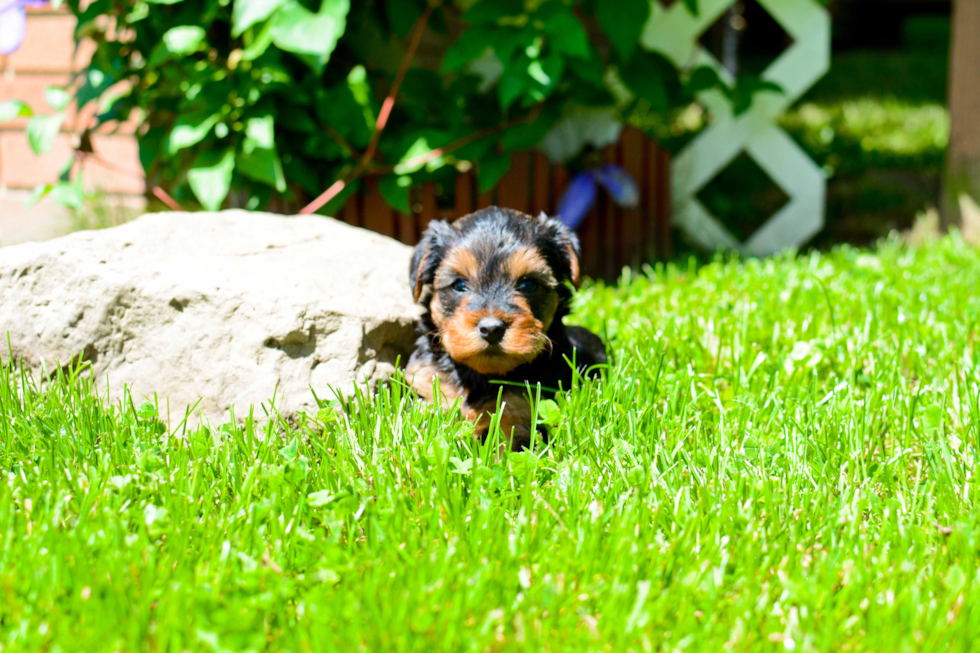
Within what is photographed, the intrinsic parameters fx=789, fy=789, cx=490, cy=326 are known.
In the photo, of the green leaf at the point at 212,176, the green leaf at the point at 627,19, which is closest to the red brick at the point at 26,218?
the green leaf at the point at 212,176

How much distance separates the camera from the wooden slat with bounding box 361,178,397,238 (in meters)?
5.36

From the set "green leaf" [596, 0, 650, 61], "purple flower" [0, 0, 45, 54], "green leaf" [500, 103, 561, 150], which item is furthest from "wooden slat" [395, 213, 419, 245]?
"purple flower" [0, 0, 45, 54]

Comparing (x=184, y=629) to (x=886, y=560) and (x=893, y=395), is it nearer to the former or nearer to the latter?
(x=886, y=560)

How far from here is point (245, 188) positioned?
508 centimetres

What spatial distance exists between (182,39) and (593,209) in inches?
126

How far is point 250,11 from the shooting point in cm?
400

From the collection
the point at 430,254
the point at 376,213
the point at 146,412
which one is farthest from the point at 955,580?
the point at 376,213

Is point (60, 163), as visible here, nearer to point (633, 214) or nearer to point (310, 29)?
point (310, 29)

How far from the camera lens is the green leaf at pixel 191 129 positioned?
14.1 feet

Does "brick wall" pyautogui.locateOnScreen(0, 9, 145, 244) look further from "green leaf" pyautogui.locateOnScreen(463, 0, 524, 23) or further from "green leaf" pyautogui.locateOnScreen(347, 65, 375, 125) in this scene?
"green leaf" pyautogui.locateOnScreen(463, 0, 524, 23)

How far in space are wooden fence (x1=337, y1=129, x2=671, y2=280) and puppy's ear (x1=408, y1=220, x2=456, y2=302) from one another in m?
1.71

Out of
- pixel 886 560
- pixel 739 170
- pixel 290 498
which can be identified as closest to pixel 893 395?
pixel 886 560

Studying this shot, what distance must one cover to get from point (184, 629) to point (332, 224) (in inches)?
102

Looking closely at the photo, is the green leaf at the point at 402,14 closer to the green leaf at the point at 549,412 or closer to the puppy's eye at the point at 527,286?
the puppy's eye at the point at 527,286
